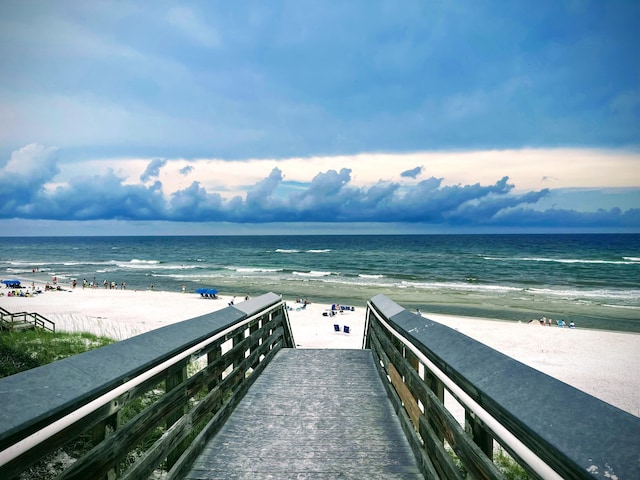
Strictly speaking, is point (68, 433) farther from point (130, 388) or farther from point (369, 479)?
point (369, 479)

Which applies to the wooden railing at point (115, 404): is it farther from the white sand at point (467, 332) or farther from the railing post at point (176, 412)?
the white sand at point (467, 332)

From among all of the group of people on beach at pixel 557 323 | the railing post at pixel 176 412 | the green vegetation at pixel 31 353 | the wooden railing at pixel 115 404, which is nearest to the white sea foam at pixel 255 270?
the group of people on beach at pixel 557 323

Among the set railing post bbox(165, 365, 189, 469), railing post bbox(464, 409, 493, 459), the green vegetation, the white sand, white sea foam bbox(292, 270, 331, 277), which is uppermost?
railing post bbox(464, 409, 493, 459)

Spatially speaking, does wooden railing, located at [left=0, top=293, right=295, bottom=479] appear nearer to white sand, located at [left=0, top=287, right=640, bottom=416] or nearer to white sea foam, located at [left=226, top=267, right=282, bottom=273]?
white sand, located at [left=0, top=287, right=640, bottom=416]

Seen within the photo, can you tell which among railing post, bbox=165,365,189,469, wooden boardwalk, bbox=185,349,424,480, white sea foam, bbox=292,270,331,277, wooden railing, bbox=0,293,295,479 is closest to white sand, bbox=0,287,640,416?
wooden boardwalk, bbox=185,349,424,480

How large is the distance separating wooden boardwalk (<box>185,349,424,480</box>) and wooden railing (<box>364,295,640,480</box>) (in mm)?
391

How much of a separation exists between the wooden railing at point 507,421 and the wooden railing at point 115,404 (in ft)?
5.99

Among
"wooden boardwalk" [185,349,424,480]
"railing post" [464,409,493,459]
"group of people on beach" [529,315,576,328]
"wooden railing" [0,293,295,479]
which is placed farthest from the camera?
"group of people on beach" [529,315,576,328]

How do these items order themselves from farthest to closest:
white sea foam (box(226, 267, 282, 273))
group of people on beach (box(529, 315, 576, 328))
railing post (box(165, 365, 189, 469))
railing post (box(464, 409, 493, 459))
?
white sea foam (box(226, 267, 282, 273)), group of people on beach (box(529, 315, 576, 328)), railing post (box(165, 365, 189, 469)), railing post (box(464, 409, 493, 459))

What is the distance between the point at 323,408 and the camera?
469 cm

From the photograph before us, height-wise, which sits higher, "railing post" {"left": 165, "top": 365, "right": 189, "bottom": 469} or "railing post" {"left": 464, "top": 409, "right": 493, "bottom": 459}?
"railing post" {"left": 464, "top": 409, "right": 493, "bottom": 459}

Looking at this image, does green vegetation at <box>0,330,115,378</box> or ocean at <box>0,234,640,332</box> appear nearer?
green vegetation at <box>0,330,115,378</box>

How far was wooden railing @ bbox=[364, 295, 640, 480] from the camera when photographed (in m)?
1.38

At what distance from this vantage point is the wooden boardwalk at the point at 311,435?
332 centimetres
